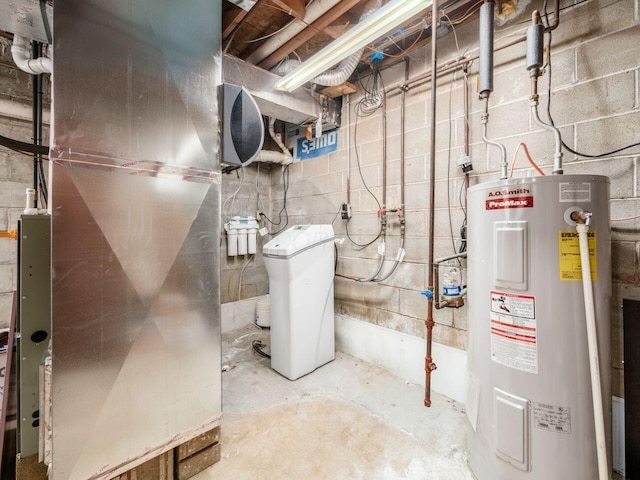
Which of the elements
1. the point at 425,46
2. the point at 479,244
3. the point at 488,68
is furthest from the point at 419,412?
the point at 425,46

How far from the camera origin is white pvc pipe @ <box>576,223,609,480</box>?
3.21 feet

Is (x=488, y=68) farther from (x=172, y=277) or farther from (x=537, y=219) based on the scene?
(x=172, y=277)

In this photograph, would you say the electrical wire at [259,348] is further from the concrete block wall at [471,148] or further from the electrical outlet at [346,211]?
the electrical outlet at [346,211]

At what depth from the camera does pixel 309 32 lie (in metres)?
1.90

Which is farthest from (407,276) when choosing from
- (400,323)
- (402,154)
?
(402,154)

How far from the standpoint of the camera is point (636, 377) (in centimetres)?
127

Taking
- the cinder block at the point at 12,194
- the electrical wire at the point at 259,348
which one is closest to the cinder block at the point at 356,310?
the electrical wire at the point at 259,348

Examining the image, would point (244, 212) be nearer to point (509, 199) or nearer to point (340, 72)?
point (340, 72)

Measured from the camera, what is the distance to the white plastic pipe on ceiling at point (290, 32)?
5.42 feet

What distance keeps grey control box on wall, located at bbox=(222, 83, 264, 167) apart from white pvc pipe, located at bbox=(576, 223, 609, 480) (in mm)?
1467

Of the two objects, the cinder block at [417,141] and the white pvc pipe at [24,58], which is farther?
the cinder block at [417,141]

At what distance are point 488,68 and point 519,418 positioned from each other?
1.69m

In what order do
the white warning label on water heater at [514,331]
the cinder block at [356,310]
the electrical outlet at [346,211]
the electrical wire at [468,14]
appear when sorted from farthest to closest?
the electrical outlet at [346,211]
the cinder block at [356,310]
the electrical wire at [468,14]
the white warning label on water heater at [514,331]

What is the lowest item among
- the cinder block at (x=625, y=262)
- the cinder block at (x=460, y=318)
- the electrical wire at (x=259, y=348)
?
the electrical wire at (x=259, y=348)
